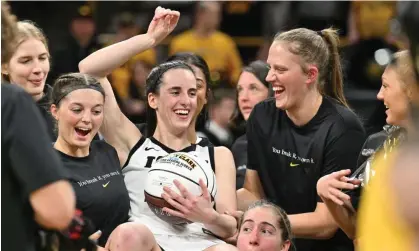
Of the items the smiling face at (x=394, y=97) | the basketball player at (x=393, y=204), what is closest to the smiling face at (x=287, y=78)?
the smiling face at (x=394, y=97)

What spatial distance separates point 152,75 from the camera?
463 centimetres

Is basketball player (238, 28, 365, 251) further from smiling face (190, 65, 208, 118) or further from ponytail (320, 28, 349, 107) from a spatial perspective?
smiling face (190, 65, 208, 118)

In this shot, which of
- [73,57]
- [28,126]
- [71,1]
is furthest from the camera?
[71,1]

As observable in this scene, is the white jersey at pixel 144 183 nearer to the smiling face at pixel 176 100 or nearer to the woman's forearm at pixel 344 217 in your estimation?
the smiling face at pixel 176 100

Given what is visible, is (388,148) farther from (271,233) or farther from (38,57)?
(38,57)

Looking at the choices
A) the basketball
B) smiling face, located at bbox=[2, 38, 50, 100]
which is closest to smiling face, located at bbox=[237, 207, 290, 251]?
the basketball

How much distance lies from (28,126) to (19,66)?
202cm

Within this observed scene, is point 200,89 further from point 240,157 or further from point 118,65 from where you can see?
point 240,157

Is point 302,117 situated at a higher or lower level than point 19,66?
lower

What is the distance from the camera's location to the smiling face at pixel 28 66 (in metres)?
4.49

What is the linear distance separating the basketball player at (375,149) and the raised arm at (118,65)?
108 centimetres

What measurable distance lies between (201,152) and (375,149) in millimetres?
916

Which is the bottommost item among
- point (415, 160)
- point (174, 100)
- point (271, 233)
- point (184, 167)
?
point (271, 233)

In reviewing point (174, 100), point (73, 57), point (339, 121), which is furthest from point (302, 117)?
point (73, 57)
